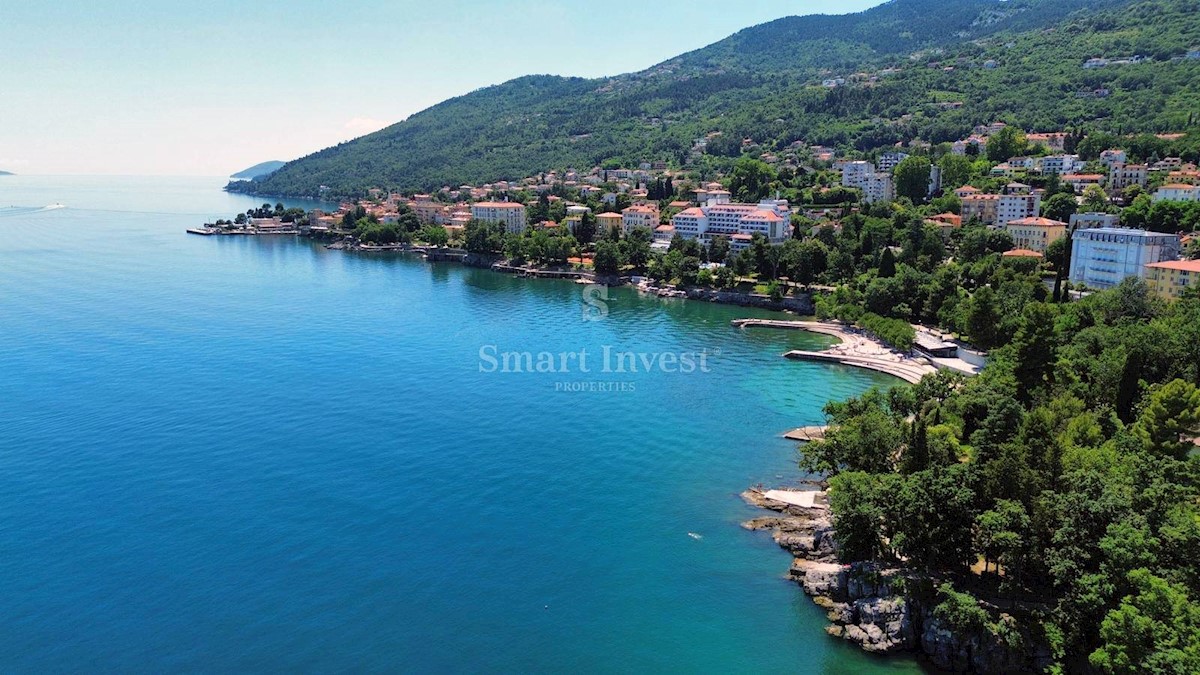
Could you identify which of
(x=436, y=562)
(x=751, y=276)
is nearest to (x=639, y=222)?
(x=751, y=276)

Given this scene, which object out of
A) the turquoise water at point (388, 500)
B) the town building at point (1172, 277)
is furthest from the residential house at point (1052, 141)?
the turquoise water at point (388, 500)

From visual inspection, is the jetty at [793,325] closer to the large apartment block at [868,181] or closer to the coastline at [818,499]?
the coastline at [818,499]

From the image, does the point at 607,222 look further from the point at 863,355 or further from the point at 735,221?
the point at 863,355

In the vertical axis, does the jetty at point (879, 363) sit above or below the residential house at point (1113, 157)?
below

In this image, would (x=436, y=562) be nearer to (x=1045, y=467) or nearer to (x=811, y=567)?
(x=811, y=567)

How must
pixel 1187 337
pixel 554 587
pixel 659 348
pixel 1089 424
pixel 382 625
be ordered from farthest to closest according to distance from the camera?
pixel 659 348, pixel 1187 337, pixel 1089 424, pixel 554 587, pixel 382 625

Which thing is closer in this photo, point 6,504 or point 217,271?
point 6,504
